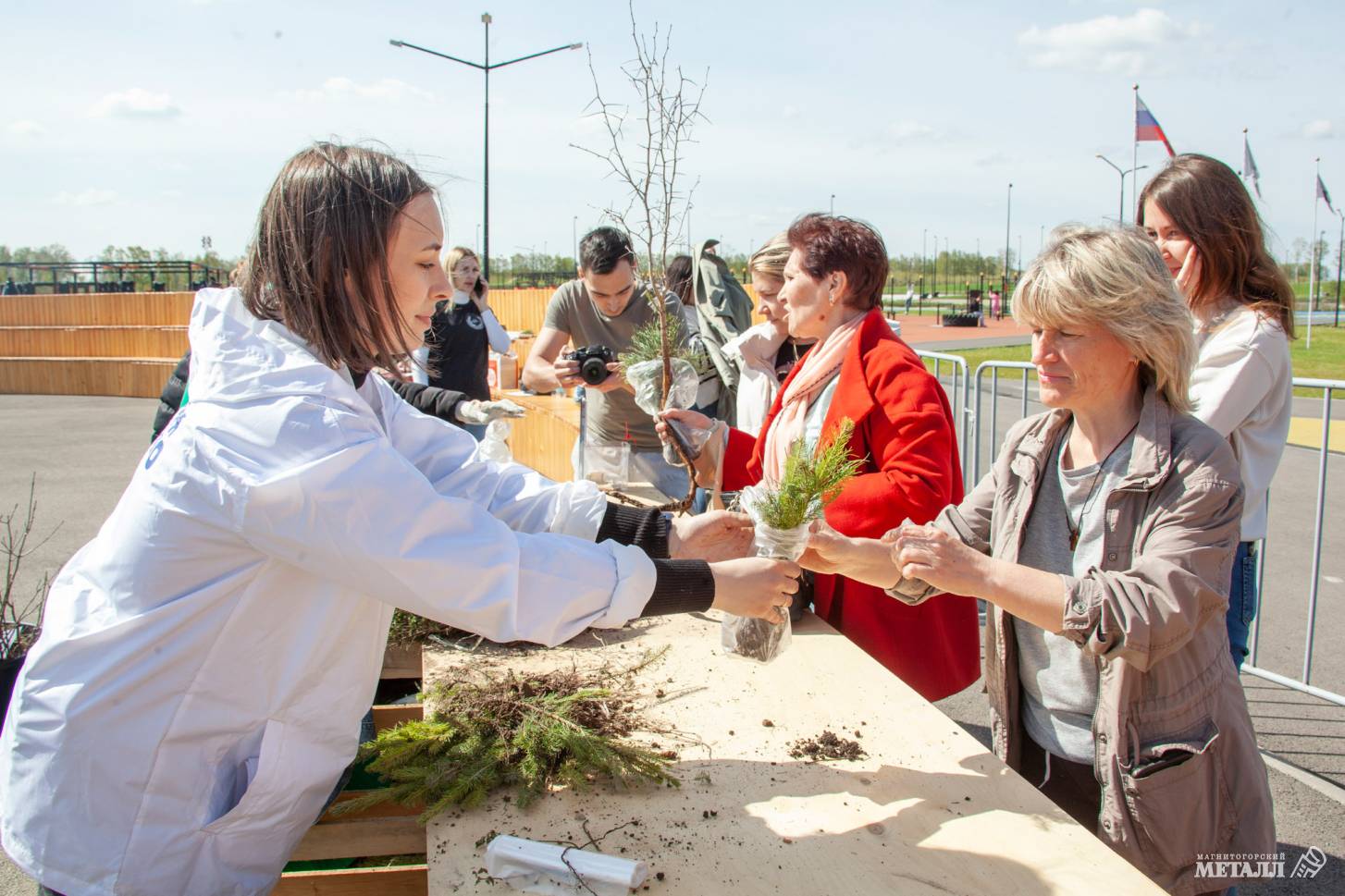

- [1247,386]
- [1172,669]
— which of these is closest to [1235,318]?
[1247,386]

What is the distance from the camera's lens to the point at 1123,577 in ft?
5.78

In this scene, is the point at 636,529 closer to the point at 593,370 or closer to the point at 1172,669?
the point at 1172,669

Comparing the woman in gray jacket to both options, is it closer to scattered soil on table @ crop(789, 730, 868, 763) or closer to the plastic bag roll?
scattered soil on table @ crop(789, 730, 868, 763)

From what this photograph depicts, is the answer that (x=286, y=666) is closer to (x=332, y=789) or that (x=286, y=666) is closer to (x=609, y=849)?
(x=332, y=789)

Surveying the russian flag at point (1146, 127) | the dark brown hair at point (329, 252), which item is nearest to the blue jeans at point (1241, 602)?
the dark brown hair at point (329, 252)

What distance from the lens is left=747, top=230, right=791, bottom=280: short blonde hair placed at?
11.3 ft

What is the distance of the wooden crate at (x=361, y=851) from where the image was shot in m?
1.76

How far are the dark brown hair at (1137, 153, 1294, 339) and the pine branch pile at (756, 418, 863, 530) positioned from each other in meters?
1.39

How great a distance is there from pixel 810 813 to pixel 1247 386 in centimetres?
171

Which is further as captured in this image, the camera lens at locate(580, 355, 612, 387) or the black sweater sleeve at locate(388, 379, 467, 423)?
the black sweater sleeve at locate(388, 379, 467, 423)

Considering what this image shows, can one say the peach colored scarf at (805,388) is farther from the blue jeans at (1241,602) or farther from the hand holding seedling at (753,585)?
the blue jeans at (1241,602)

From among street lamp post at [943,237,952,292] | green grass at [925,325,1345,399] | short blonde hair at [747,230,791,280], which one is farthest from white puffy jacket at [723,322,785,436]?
street lamp post at [943,237,952,292]

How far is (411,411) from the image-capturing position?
2.28 metres

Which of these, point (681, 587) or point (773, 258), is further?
point (773, 258)
